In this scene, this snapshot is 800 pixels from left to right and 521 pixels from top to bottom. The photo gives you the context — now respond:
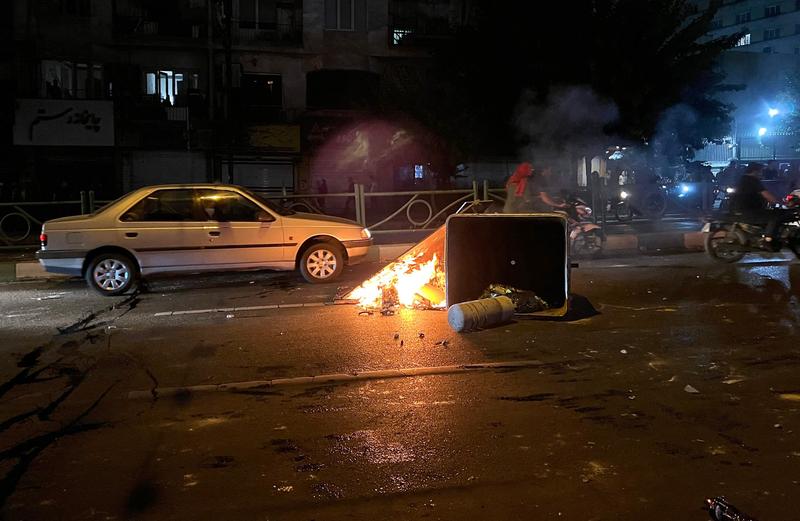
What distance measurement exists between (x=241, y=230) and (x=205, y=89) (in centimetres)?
2033

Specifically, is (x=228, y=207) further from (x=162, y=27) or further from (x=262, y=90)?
(x=162, y=27)

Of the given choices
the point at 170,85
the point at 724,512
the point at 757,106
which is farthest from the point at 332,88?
the point at 757,106

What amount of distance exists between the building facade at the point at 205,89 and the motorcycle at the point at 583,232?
45.1 ft

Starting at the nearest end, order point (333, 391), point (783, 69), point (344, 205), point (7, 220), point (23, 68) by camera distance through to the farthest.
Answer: point (333, 391) < point (7, 220) < point (344, 205) < point (23, 68) < point (783, 69)

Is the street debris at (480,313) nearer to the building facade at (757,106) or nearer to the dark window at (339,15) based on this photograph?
the dark window at (339,15)

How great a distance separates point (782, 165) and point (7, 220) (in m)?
26.7

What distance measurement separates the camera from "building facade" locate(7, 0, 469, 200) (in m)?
27.1

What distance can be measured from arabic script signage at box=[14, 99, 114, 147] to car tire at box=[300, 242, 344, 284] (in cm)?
1967

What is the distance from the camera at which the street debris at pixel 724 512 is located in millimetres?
3361

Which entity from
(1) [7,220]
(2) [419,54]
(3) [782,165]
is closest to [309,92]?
(2) [419,54]

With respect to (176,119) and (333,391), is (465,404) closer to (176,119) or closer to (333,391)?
(333,391)

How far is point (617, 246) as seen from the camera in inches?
597

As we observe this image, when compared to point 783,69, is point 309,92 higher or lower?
lower

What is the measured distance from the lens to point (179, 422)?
4.92 meters
